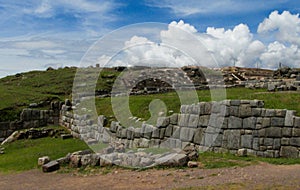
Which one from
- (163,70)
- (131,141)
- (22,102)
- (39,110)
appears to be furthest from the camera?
(163,70)

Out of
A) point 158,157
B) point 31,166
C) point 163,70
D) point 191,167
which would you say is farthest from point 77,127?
point 163,70

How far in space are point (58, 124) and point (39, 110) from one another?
208 cm

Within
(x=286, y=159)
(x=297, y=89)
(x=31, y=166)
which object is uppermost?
(x=297, y=89)

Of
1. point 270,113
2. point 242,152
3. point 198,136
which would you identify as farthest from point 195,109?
point 270,113

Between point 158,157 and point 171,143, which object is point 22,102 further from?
point 158,157

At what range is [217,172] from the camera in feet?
42.4

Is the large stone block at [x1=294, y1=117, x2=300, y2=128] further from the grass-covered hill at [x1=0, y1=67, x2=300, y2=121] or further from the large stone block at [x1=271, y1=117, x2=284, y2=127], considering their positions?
the grass-covered hill at [x1=0, y1=67, x2=300, y2=121]

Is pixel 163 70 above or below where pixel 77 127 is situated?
above

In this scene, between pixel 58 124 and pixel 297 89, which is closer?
pixel 297 89

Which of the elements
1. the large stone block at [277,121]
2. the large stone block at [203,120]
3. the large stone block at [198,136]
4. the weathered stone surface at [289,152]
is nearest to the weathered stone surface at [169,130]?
the large stone block at [198,136]

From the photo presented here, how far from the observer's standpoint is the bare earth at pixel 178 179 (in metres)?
11.2

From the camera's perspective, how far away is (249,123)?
1593cm

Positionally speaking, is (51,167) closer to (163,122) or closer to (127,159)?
(127,159)

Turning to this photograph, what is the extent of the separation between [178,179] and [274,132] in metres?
5.27
